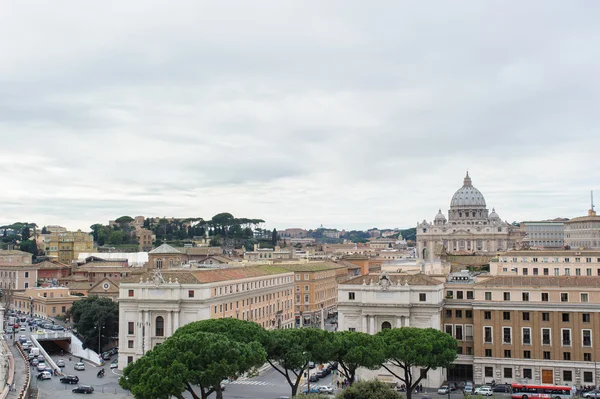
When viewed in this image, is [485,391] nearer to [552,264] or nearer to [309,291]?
[552,264]

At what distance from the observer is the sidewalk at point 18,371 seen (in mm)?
59638

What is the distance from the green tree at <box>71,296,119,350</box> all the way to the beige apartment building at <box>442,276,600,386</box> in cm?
4320

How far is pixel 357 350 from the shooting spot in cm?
5416

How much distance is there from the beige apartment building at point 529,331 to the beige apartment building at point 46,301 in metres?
67.0

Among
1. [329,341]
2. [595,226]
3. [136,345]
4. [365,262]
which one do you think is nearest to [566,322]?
[329,341]

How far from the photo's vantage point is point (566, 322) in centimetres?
6359

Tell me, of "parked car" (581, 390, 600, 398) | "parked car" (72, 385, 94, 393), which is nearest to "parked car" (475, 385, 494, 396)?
"parked car" (581, 390, 600, 398)

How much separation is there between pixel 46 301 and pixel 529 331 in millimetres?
74896

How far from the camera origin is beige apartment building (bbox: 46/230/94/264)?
628ft

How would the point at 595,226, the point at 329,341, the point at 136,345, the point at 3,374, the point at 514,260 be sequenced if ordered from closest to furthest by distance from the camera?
the point at 329,341, the point at 3,374, the point at 136,345, the point at 514,260, the point at 595,226

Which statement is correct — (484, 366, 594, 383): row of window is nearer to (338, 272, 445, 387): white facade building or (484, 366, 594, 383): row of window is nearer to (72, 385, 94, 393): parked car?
(338, 272, 445, 387): white facade building

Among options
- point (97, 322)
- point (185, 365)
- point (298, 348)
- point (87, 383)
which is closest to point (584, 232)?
point (97, 322)

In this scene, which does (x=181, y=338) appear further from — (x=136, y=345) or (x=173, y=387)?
(x=136, y=345)

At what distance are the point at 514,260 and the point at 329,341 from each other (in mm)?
43098
